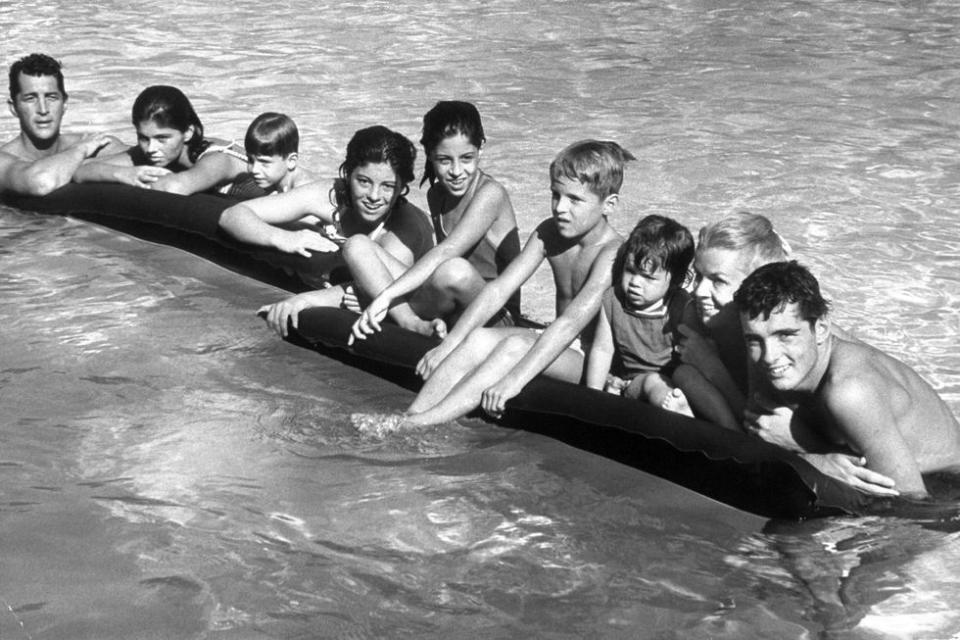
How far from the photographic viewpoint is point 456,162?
5230 mm

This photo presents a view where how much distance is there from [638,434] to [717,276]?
0.58 metres

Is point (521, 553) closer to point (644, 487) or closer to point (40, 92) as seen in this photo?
point (644, 487)

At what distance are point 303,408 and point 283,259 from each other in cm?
124

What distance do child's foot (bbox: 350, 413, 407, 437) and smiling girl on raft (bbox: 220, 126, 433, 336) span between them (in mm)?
677

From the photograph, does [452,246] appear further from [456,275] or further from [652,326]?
[652,326]

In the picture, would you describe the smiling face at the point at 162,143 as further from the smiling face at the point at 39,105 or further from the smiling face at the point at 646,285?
the smiling face at the point at 646,285

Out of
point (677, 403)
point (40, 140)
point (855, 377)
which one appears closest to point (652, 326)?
point (677, 403)

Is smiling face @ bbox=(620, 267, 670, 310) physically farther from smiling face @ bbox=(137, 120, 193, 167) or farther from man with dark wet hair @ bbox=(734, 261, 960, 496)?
smiling face @ bbox=(137, 120, 193, 167)

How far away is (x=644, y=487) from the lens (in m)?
4.46

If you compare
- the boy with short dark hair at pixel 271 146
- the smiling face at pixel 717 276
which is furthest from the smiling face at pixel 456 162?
the smiling face at pixel 717 276

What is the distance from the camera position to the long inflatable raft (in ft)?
12.9

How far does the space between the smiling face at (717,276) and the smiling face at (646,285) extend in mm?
218

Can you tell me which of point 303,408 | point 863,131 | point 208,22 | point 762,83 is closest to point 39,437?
point 303,408

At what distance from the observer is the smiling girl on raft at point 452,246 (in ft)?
16.9
